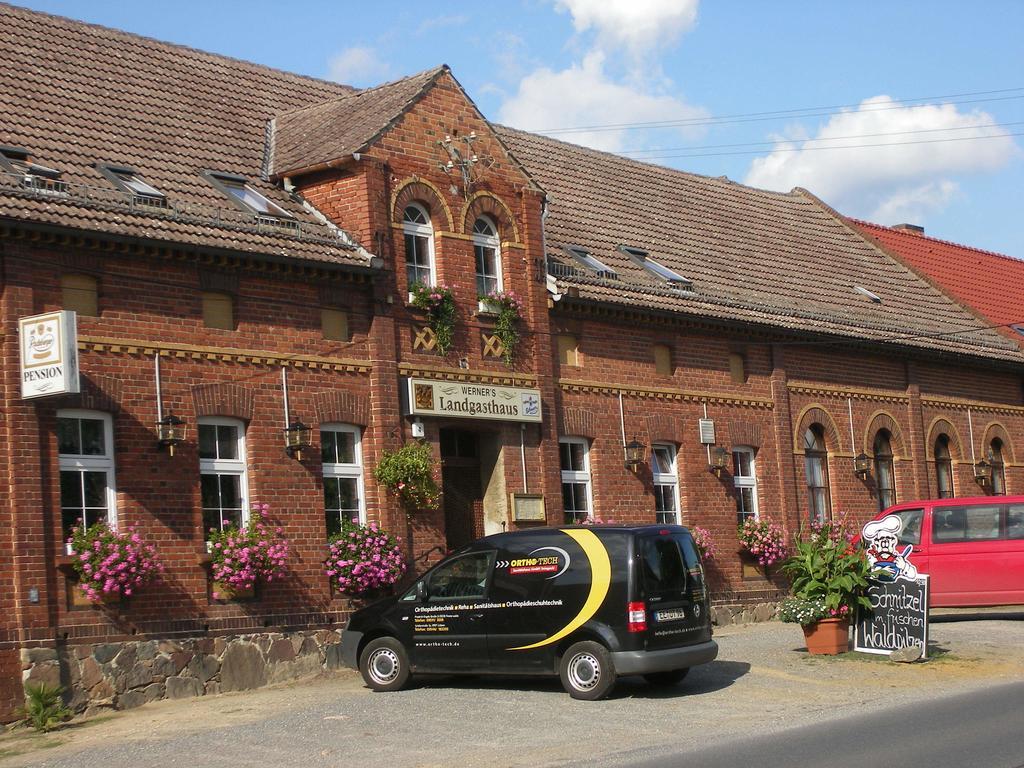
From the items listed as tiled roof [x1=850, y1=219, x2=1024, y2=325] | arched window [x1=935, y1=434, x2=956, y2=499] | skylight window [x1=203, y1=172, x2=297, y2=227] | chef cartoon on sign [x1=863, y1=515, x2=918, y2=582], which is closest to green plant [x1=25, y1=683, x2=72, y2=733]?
skylight window [x1=203, y1=172, x2=297, y2=227]

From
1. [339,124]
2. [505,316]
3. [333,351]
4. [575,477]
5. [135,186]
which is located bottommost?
[575,477]

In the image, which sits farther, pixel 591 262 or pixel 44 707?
pixel 591 262

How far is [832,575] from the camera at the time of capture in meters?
20.4

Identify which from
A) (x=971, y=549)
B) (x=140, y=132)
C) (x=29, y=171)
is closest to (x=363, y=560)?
(x=29, y=171)

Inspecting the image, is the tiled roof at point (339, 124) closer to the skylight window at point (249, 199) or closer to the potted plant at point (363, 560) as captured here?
the skylight window at point (249, 199)

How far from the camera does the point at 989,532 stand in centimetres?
2458

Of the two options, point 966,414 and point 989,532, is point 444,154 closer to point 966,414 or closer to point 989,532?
point 989,532

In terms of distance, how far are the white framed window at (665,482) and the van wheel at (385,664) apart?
934cm

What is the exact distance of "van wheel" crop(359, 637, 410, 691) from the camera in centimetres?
1831

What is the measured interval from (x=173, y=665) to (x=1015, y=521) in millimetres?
13455

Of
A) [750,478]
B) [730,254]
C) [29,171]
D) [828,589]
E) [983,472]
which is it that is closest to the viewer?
[29,171]

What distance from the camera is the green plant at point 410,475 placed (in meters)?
21.8

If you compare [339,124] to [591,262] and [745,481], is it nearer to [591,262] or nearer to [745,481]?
[591,262]

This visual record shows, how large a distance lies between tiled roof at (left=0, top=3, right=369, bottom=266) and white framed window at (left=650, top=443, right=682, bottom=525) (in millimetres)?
7758
